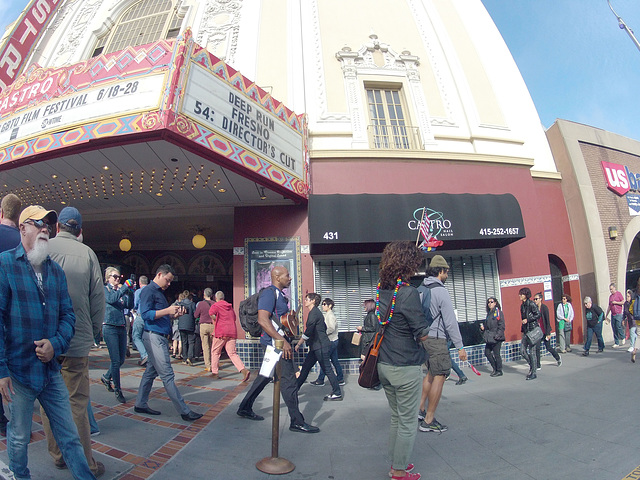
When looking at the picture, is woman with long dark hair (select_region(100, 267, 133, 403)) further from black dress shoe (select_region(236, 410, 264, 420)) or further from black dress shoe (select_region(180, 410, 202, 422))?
black dress shoe (select_region(236, 410, 264, 420))

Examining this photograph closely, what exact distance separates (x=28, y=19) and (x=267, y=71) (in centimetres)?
903

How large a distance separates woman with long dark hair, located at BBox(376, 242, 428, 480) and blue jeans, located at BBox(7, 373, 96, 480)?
84.9 inches

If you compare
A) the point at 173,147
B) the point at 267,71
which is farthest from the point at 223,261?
the point at 173,147

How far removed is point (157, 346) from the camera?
418 cm

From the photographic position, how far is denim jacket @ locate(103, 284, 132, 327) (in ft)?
16.3

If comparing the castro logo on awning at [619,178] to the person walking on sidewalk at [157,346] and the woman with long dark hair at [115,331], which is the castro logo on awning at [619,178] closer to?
the person walking on sidewalk at [157,346]

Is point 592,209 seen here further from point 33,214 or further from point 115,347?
point 33,214

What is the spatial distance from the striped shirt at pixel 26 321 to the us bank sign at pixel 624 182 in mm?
14453

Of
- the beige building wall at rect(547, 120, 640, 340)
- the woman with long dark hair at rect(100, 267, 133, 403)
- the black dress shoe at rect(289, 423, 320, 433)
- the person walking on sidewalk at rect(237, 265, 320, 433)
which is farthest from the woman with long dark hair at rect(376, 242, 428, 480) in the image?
the beige building wall at rect(547, 120, 640, 340)

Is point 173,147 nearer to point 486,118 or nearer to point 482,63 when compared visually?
point 486,118

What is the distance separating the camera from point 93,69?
22.2 ft

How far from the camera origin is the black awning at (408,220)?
7.97 metres

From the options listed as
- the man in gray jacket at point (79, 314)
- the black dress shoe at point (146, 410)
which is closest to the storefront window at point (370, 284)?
the black dress shoe at point (146, 410)

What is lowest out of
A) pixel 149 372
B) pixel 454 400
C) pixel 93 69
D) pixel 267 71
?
pixel 454 400
